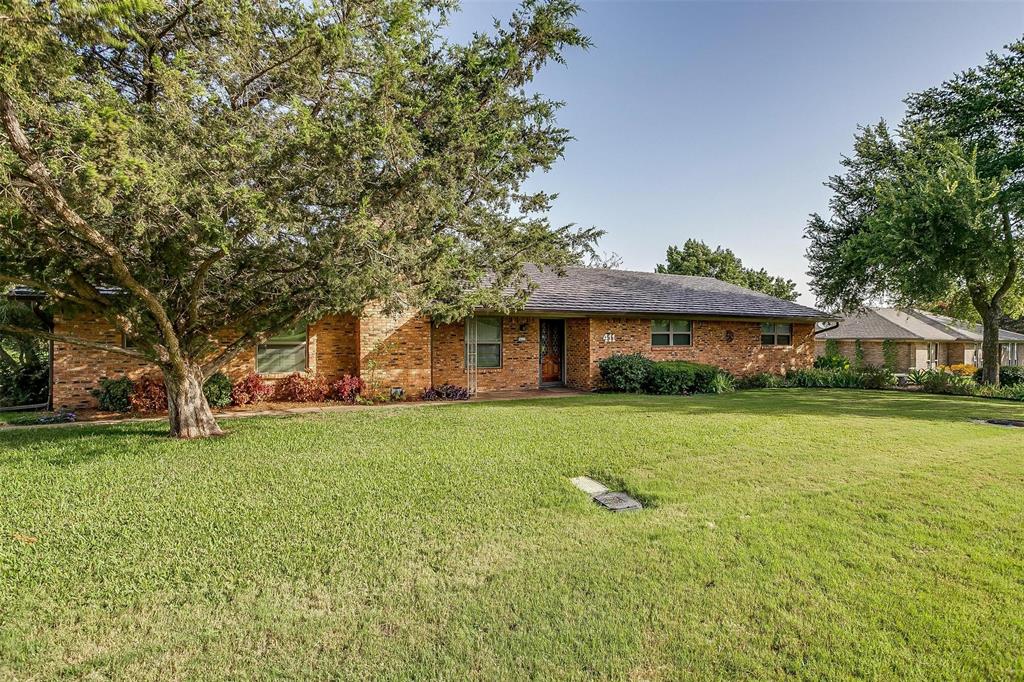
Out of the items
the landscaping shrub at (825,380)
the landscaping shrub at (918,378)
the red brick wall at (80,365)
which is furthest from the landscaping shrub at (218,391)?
the landscaping shrub at (918,378)

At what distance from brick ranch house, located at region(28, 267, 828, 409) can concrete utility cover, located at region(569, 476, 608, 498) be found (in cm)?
Result: 515

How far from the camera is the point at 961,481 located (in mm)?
5578

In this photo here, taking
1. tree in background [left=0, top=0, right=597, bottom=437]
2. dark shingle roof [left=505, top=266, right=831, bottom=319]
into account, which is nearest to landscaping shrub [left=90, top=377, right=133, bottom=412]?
tree in background [left=0, top=0, right=597, bottom=437]

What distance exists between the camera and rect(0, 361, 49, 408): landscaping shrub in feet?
36.7

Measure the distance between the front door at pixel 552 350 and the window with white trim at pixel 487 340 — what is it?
5.79 ft

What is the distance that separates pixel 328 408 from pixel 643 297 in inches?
420

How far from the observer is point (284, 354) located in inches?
492

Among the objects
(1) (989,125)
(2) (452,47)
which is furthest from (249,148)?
(1) (989,125)

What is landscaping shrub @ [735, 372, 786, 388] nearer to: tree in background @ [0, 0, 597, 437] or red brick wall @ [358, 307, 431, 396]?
red brick wall @ [358, 307, 431, 396]

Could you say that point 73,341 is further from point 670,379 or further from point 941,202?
point 941,202

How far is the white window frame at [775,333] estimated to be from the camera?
17.9 m

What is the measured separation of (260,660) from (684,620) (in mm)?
2409

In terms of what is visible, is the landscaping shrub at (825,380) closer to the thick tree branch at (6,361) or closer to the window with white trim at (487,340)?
the window with white trim at (487,340)

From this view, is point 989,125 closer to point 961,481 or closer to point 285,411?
point 961,481
